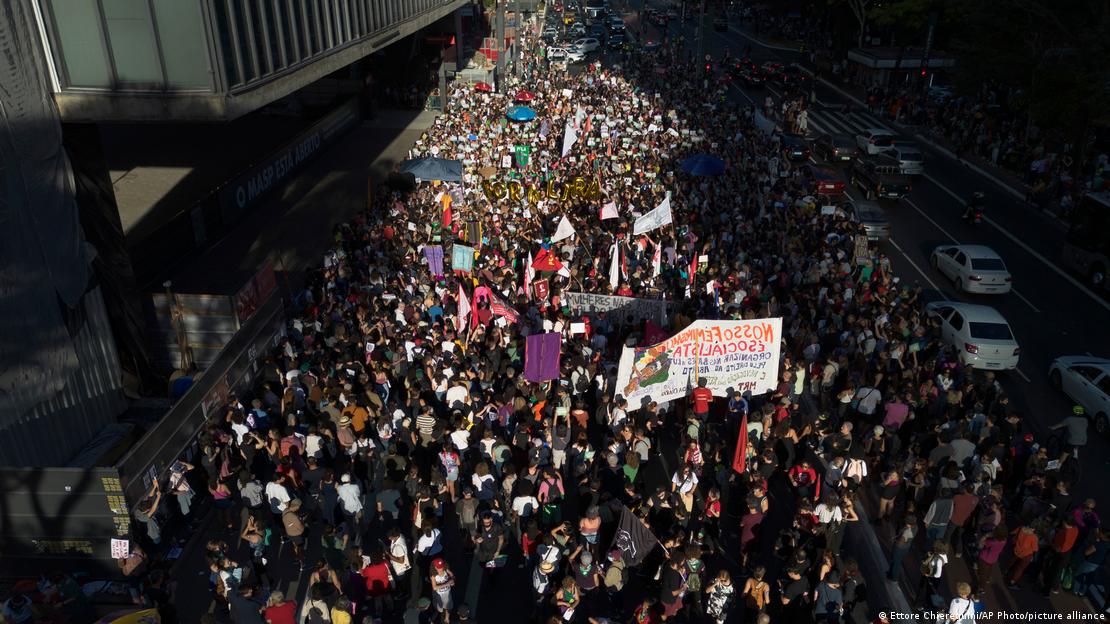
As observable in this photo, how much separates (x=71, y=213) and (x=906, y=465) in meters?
15.6

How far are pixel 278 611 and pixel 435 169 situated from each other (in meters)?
19.1

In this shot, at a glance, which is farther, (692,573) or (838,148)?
(838,148)

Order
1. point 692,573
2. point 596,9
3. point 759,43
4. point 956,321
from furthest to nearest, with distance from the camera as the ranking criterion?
point 596,9 → point 759,43 → point 956,321 → point 692,573

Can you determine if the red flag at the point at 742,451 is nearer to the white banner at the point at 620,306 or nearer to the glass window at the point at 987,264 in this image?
the white banner at the point at 620,306

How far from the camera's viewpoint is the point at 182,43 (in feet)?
49.3

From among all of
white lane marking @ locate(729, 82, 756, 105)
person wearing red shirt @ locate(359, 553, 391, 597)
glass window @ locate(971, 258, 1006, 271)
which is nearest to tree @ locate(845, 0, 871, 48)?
white lane marking @ locate(729, 82, 756, 105)

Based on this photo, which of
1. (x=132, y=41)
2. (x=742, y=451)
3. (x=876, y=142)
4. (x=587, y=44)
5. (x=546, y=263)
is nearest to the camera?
(x=742, y=451)

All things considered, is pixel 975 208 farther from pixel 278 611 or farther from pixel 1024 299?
pixel 278 611

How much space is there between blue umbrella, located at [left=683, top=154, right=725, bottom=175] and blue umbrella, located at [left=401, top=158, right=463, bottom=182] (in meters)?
8.02

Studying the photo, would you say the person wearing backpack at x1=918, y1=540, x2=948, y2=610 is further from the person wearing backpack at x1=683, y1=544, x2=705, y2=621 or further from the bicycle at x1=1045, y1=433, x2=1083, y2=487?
the person wearing backpack at x1=683, y1=544, x2=705, y2=621

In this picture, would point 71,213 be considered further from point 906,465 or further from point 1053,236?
point 1053,236

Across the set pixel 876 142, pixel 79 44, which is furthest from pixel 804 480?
pixel 876 142

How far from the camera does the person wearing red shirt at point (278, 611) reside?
30.6 ft

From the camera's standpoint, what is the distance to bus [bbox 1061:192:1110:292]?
75.2 feet
